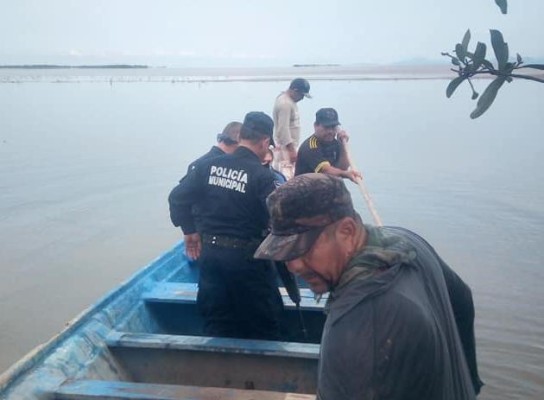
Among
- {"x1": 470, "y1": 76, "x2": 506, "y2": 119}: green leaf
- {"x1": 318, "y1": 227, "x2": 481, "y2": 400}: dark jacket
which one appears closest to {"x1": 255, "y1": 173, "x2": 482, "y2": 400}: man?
{"x1": 318, "y1": 227, "x2": 481, "y2": 400}: dark jacket

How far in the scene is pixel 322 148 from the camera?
5859mm

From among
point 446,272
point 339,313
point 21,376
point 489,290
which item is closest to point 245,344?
point 21,376

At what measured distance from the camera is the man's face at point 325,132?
572 cm

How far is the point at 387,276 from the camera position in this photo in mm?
1548

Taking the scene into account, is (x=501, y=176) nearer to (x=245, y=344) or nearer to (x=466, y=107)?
(x=245, y=344)

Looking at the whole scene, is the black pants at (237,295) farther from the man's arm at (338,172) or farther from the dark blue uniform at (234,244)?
the man's arm at (338,172)

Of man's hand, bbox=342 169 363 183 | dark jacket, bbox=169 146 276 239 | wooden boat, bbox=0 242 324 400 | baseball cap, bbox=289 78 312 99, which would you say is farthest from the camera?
baseball cap, bbox=289 78 312 99

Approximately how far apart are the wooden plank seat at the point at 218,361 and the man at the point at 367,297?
1791 mm

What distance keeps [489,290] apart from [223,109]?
2163 centimetres

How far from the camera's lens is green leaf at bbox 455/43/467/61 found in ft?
6.10

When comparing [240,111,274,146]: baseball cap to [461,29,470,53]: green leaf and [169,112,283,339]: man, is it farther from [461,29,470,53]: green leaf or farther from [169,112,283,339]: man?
[461,29,470,53]: green leaf

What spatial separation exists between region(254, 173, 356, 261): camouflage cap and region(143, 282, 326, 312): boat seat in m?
2.47

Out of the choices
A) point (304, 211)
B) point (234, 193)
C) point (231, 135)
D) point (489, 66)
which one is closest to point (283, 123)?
point (231, 135)

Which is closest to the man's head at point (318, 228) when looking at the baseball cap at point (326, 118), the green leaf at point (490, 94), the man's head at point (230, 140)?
the green leaf at point (490, 94)
